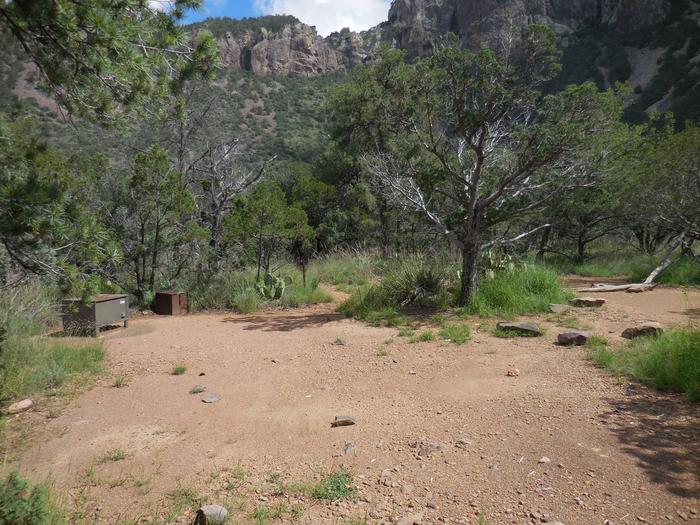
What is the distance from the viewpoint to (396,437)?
355cm

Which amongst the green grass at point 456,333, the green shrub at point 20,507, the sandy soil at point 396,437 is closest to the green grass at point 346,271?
the green grass at point 456,333

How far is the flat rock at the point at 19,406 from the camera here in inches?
165

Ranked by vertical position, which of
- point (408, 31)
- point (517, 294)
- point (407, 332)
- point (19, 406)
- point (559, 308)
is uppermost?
point (408, 31)

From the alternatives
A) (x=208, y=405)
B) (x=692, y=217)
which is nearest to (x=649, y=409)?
(x=208, y=405)

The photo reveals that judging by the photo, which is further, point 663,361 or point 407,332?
point 407,332

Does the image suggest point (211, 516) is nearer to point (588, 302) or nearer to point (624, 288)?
point (588, 302)

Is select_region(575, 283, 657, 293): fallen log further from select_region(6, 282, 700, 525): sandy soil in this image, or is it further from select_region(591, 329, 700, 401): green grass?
select_region(591, 329, 700, 401): green grass

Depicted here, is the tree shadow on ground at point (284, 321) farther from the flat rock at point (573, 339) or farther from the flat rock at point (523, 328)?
the flat rock at point (573, 339)

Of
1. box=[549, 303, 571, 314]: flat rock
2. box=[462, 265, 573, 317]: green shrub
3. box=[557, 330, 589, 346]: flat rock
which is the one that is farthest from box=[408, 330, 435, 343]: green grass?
box=[549, 303, 571, 314]: flat rock

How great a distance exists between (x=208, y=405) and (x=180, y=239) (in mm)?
6262

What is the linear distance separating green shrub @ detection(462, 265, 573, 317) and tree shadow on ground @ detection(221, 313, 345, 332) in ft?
8.40

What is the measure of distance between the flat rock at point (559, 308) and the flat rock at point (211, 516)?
656 centimetres

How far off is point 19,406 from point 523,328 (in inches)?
237

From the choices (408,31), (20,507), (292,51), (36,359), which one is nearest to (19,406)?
(36,359)
